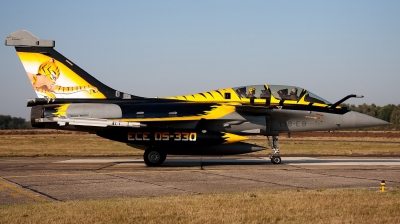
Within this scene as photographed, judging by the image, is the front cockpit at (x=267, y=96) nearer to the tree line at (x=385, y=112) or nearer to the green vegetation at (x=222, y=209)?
the green vegetation at (x=222, y=209)

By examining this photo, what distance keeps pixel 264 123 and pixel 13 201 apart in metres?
11.2

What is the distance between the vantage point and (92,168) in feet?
60.0

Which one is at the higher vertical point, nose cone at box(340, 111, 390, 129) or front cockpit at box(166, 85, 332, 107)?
front cockpit at box(166, 85, 332, 107)

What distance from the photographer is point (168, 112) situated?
19.4 metres

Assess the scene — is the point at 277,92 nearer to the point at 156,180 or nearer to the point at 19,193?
the point at 156,180

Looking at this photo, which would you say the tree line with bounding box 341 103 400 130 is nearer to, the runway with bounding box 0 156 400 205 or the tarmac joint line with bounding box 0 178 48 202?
the runway with bounding box 0 156 400 205

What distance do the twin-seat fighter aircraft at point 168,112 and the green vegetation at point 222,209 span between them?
27.2ft

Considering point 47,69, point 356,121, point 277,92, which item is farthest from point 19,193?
point 356,121

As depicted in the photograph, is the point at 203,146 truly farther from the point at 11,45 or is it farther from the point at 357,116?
the point at 11,45

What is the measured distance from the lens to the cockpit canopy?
1997 centimetres

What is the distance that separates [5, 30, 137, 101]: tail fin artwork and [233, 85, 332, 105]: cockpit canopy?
6.26m

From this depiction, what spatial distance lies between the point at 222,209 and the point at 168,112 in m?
10.5

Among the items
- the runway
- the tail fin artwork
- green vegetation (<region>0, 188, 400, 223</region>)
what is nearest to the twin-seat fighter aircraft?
the tail fin artwork

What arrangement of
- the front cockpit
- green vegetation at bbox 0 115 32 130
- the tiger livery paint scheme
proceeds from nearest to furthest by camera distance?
the front cockpit
the tiger livery paint scheme
green vegetation at bbox 0 115 32 130
